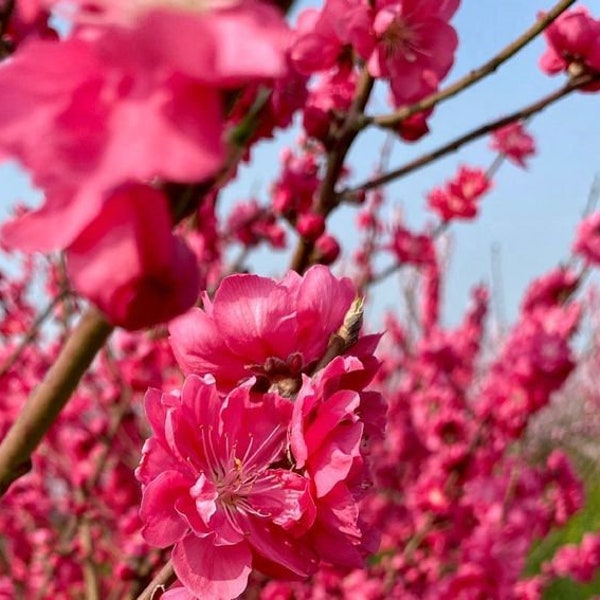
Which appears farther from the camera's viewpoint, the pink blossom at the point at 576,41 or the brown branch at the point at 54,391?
the pink blossom at the point at 576,41

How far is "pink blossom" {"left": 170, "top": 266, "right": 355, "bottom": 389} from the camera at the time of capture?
2.56 ft

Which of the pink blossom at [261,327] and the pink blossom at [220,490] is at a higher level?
the pink blossom at [261,327]

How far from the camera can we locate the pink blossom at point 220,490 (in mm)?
723

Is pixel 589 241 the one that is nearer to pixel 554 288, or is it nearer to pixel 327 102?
pixel 554 288

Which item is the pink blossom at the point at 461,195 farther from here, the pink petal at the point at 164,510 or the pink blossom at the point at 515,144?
the pink petal at the point at 164,510

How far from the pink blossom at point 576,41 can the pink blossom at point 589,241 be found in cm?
189

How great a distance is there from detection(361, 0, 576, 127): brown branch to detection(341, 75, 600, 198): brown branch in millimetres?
87

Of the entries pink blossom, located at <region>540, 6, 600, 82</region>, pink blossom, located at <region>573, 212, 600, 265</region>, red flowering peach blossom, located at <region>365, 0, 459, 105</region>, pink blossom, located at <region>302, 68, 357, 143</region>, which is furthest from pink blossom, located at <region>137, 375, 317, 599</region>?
pink blossom, located at <region>573, 212, 600, 265</region>

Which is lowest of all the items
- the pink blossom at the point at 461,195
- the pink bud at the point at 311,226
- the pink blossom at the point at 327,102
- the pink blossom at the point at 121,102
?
the pink blossom at the point at 461,195

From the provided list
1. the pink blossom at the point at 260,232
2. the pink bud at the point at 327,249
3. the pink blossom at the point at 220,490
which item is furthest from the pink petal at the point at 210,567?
the pink blossom at the point at 260,232

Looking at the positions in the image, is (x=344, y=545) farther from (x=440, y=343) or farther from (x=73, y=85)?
(x=440, y=343)

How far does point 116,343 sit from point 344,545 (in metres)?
2.34

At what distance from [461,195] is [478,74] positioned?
1.70 meters

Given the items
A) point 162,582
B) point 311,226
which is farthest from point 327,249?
Result: point 162,582
